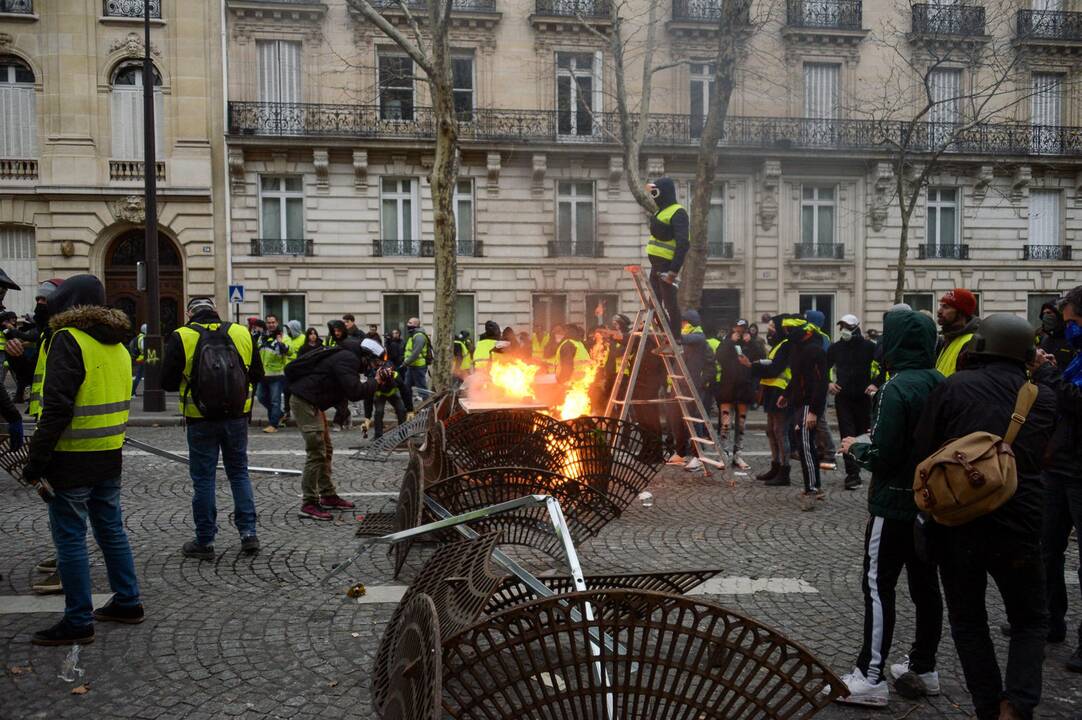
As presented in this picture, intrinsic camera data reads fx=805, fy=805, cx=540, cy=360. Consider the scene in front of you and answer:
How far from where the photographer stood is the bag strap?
3289mm

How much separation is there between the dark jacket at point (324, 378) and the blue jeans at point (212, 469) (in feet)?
4.04

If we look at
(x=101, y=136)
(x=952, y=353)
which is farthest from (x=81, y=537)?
(x=101, y=136)

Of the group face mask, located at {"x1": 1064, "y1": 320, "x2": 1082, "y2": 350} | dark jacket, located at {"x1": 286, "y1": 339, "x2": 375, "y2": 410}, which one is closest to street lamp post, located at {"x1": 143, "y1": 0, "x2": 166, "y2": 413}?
dark jacket, located at {"x1": 286, "y1": 339, "x2": 375, "y2": 410}

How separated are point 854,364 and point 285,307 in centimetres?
1803

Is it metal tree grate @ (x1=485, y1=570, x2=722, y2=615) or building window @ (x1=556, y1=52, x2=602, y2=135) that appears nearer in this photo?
metal tree grate @ (x1=485, y1=570, x2=722, y2=615)

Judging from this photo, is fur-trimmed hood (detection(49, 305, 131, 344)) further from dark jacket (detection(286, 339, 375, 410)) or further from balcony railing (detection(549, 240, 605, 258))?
balcony railing (detection(549, 240, 605, 258))

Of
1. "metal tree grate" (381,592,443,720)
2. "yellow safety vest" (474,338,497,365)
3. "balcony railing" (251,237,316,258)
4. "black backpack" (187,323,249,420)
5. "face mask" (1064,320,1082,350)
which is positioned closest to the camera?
"metal tree grate" (381,592,443,720)

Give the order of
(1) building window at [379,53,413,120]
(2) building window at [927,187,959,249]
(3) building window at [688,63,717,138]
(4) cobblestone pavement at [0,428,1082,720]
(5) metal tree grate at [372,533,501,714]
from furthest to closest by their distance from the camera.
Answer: (2) building window at [927,187,959,249], (3) building window at [688,63,717,138], (1) building window at [379,53,413,120], (4) cobblestone pavement at [0,428,1082,720], (5) metal tree grate at [372,533,501,714]

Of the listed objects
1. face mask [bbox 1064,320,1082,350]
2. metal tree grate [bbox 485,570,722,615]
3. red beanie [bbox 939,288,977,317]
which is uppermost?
red beanie [bbox 939,288,977,317]

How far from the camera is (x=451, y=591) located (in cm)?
313

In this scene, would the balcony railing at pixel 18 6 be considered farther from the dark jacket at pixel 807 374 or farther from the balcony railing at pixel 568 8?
the dark jacket at pixel 807 374

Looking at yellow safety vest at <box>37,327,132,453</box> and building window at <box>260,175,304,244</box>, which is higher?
building window at <box>260,175,304,244</box>

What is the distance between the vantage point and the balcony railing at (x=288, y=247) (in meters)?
23.4

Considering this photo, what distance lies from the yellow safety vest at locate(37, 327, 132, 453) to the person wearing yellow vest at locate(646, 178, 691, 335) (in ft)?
19.4
